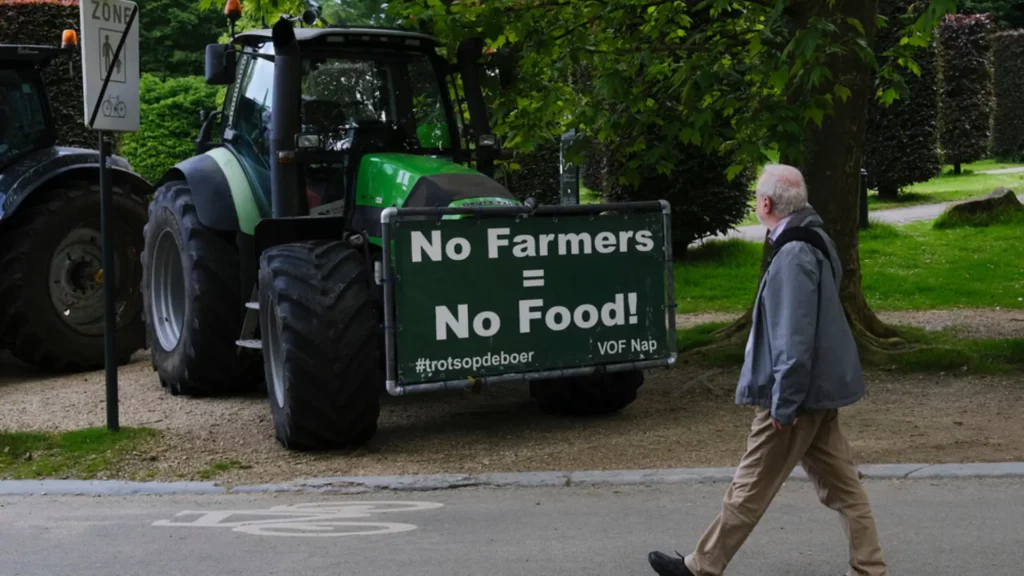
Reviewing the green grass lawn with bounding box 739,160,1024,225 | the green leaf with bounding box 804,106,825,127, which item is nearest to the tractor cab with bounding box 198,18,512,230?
the green leaf with bounding box 804,106,825,127

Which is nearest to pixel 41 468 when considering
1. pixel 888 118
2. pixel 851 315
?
pixel 851 315

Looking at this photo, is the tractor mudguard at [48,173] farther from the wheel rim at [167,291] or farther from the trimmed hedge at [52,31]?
the trimmed hedge at [52,31]

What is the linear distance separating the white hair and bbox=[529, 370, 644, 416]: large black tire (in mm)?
3650

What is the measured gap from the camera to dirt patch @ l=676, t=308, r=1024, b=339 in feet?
40.9

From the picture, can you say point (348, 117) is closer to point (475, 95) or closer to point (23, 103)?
point (475, 95)

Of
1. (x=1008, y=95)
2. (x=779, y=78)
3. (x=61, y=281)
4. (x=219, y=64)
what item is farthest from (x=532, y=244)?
(x=1008, y=95)

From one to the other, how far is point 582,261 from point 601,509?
203 cm

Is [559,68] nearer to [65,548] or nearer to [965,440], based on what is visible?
[965,440]

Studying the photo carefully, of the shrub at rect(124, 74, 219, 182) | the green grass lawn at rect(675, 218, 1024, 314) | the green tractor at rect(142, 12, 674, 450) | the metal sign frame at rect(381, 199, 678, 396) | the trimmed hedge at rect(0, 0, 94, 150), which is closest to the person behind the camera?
the metal sign frame at rect(381, 199, 678, 396)

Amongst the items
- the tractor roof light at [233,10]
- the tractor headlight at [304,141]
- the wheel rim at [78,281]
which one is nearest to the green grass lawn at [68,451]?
the tractor headlight at [304,141]

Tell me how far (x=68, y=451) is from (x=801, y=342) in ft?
16.5

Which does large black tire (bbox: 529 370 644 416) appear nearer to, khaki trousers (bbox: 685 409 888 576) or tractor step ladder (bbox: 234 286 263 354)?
tractor step ladder (bbox: 234 286 263 354)

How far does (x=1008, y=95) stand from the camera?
3378 cm

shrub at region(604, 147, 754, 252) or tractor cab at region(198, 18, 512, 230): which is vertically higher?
tractor cab at region(198, 18, 512, 230)
